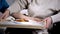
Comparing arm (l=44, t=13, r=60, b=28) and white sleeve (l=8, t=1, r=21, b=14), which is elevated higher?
white sleeve (l=8, t=1, r=21, b=14)

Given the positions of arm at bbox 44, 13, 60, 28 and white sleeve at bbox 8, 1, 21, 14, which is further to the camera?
white sleeve at bbox 8, 1, 21, 14

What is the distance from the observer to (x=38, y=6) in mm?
1563

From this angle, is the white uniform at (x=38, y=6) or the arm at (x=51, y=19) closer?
the arm at (x=51, y=19)

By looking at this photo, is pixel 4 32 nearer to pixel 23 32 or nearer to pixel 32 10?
pixel 23 32

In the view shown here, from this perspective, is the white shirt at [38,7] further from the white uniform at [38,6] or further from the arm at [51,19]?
the arm at [51,19]

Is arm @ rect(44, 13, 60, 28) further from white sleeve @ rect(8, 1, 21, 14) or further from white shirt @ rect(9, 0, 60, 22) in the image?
white sleeve @ rect(8, 1, 21, 14)

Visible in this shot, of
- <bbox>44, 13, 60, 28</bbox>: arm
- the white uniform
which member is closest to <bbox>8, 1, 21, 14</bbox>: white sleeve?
the white uniform

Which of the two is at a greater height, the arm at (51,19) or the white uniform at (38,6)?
the white uniform at (38,6)

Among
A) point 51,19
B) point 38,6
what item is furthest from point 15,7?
point 51,19

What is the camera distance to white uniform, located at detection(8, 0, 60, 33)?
1.49 meters

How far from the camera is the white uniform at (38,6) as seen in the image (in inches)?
58.6

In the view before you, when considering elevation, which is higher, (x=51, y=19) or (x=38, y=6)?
(x=38, y=6)

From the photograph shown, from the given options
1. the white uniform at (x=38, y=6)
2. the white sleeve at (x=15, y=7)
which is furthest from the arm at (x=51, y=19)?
the white sleeve at (x=15, y=7)

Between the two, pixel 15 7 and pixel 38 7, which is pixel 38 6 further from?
pixel 15 7
